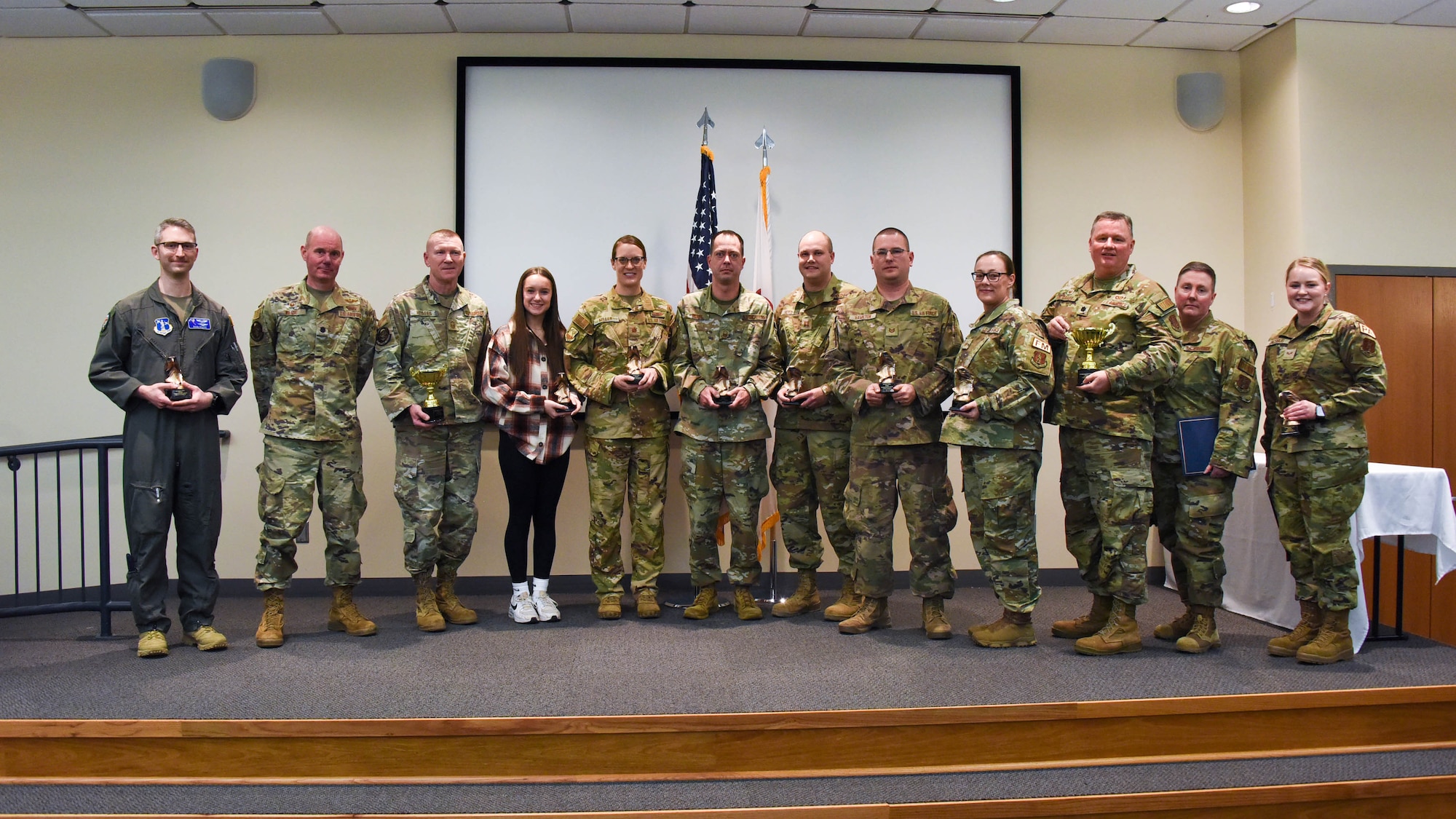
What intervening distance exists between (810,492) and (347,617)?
2143mm

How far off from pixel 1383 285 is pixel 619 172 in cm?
432

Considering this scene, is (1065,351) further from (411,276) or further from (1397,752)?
(411,276)

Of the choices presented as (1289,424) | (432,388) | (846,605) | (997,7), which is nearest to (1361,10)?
(997,7)

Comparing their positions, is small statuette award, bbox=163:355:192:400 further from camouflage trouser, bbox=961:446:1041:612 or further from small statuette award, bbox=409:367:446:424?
camouflage trouser, bbox=961:446:1041:612

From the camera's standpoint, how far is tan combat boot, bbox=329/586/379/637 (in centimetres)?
383

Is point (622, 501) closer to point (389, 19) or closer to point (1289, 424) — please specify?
point (1289, 424)

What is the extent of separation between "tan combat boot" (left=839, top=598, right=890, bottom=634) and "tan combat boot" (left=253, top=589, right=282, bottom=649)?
2361 mm

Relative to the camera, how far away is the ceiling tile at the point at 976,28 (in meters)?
4.81

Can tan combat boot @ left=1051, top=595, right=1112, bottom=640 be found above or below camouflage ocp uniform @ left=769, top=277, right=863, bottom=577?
below

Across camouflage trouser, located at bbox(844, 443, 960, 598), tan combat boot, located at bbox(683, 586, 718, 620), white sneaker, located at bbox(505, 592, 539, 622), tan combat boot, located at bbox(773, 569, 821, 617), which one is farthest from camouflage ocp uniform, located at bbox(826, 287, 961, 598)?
white sneaker, located at bbox(505, 592, 539, 622)

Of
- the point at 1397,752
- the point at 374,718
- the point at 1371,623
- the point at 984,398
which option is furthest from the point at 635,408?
the point at 1371,623

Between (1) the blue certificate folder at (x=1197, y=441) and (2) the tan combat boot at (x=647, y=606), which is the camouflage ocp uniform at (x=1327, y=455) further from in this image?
(2) the tan combat boot at (x=647, y=606)

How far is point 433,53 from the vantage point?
4.90 m

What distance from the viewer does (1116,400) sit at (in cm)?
340
